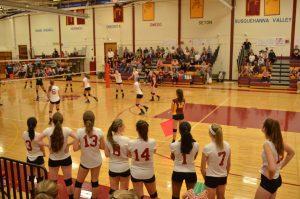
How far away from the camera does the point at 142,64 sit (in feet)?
82.3

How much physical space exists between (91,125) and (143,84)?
712 inches

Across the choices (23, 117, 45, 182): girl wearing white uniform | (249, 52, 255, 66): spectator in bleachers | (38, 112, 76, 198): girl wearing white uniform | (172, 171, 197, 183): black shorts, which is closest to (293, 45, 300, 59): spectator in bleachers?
(249, 52, 255, 66): spectator in bleachers

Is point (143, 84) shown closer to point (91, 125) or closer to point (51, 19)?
point (51, 19)

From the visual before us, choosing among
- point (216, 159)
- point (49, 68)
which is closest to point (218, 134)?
point (216, 159)

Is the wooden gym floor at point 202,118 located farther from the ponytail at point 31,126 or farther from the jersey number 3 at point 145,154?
the ponytail at point 31,126

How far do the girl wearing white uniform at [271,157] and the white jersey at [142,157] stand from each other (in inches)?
59.2

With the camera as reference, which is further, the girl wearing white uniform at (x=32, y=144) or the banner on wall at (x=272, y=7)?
the banner on wall at (x=272, y=7)

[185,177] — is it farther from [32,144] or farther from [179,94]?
[179,94]

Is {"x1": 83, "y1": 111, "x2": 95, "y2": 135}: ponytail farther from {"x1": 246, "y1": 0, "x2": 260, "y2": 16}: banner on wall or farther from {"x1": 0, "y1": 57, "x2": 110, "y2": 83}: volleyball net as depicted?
{"x1": 246, "y1": 0, "x2": 260, "y2": 16}: banner on wall

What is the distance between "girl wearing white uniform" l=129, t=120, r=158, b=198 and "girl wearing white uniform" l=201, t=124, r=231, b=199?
2.45ft

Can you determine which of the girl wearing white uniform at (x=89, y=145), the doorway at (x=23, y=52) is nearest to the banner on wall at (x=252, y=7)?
the girl wearing white uniform at (x=89, y=145)

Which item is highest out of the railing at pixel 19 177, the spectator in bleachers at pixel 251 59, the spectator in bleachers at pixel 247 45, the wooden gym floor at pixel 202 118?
the spectator in bleachers at pixel 247 45

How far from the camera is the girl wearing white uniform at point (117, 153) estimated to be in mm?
4613

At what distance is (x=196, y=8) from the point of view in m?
24.4
